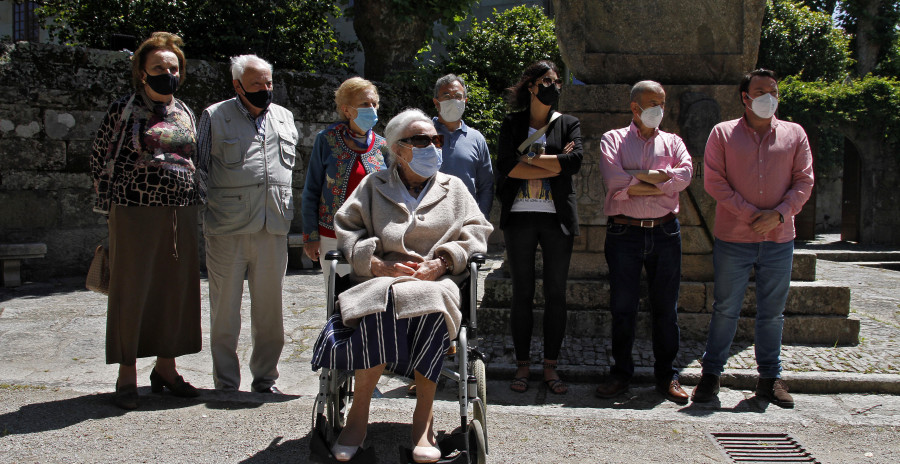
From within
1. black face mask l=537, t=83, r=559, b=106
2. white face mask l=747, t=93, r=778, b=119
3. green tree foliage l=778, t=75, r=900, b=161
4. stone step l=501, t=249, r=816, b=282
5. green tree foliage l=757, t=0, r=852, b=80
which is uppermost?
green tree foliage l=757, t=0, r=852, b=80

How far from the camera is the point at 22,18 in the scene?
756 inches

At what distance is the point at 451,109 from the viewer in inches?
180

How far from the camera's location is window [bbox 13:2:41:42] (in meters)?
18.6

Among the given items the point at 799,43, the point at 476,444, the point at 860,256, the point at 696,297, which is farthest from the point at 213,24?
the point at 799,43

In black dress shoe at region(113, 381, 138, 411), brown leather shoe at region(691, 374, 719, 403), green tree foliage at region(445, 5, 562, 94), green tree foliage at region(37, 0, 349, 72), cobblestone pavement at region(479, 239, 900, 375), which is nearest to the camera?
black dress shoe at region(113, 381, 138, 411)

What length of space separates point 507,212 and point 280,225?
4.51ft

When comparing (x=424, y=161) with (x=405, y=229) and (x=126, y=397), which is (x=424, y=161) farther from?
(x=126, y=397)

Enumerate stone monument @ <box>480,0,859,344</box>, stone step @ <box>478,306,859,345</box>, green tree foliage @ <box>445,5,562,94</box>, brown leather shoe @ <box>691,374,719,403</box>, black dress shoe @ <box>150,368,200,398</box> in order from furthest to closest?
1. green tree foliage @ <box>445,5,562,94</box>
2. stone monument @ <box>480,0,859,344</box>
3. stone step @ <box>478,306,859,345</box>
4. brown leather shoe @ <box>691,374,719,403</box>
5. black dress shoe @ <box>150,368,200,398</box>

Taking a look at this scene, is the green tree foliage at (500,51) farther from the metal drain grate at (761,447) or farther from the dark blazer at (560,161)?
the metal drain grate at (761,447)

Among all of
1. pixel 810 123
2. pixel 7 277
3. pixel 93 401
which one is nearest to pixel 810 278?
pixel 93 401

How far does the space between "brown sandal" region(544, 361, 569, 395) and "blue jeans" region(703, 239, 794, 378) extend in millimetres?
836

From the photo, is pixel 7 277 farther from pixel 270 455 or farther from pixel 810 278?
pixel 810 278

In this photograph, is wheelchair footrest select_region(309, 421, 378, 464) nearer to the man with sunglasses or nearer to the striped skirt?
the striped skirt

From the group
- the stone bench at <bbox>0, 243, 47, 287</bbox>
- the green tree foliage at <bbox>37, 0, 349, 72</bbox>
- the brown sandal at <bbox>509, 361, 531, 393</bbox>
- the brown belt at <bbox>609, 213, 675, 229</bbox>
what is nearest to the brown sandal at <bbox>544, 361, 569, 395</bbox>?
the brown sandal at <bbox>509, 361, 531, 393</bbox>
